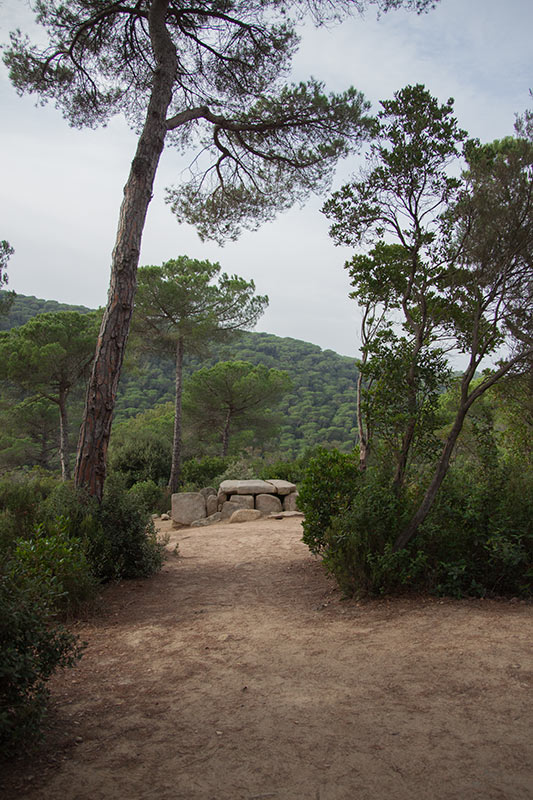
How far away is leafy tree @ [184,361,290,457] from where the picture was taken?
21672 mm

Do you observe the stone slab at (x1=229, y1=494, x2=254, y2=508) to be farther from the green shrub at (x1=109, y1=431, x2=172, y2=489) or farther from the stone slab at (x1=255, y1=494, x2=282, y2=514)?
the green shrub at (x1=109, y1=431, x2=172, y2=489)

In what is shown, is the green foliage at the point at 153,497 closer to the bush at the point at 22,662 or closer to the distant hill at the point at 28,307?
the bush at the point at 22,662

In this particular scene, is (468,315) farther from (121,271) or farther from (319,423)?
(319,423)

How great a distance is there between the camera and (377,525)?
4.42 meters

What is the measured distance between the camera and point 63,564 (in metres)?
4.04

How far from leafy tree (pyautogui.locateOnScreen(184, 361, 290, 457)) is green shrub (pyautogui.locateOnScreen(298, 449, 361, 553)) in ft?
51.4

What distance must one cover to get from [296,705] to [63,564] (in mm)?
2331

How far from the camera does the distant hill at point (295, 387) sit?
89.1 ft

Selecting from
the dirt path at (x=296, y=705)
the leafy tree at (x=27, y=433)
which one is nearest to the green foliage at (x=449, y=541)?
the dirt path at (x=296, y=705)

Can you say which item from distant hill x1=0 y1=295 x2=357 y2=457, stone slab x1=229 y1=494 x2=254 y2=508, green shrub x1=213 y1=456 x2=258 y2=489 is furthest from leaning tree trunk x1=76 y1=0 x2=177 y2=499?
distant hill x1=0 y1=295 x2=357 y2=457

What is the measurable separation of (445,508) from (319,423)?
24.8 metres

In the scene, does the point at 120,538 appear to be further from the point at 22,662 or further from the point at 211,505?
the point at 211,505

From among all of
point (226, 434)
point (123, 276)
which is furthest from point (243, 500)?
point (226, 434)

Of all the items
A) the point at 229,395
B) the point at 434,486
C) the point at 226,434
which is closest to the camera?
the point at 434,486
